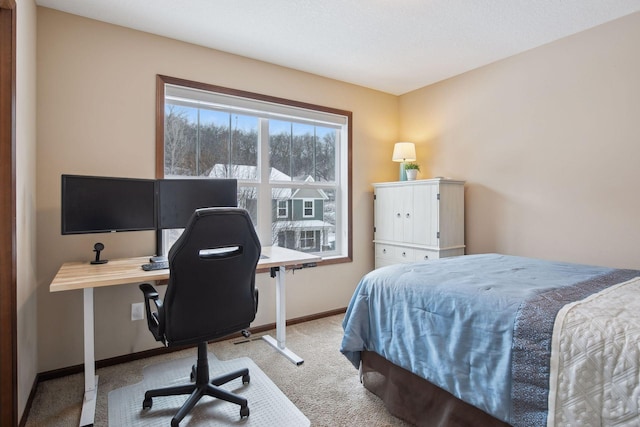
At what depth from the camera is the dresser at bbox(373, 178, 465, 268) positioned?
323cm

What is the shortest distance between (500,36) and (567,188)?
4.47 feet

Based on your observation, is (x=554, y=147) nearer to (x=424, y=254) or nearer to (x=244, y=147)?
(x=424, y=254)

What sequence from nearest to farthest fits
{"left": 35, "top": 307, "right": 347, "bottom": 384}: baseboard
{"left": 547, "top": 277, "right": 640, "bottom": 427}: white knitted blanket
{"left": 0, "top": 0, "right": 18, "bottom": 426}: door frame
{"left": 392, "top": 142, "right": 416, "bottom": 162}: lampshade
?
{"left": 547, "top": 277, "right": 640, "bottom": 427}: white knitted blanket < {"left": 0, "top": 0, "right": 18, "bottom": 426}: door frame < {"left": 35, "top": 307, "right": 347, "bottom": 384}: baseboard < {"left": 392, "top": 142, "right": 416, "bottom": 162}: lampshade

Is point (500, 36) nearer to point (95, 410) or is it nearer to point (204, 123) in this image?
point (204, 123)

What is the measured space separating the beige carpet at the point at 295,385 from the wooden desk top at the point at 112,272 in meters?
0.75

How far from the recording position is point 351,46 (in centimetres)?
294

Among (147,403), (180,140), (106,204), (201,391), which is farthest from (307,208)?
(147,403)

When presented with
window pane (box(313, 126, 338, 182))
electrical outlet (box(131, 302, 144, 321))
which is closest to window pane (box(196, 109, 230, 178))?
window pane (box(313, 126, 338, 182))

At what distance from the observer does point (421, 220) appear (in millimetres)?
3350

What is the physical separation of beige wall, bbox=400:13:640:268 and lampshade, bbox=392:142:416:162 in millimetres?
298

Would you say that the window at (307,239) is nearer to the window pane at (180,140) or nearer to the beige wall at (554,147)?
the window pane at (180,140)

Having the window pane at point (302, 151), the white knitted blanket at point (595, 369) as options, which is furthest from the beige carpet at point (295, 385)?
the window pane at point (302, 151)

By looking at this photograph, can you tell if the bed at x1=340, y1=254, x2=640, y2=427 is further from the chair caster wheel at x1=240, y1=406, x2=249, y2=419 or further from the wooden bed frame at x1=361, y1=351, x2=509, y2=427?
the chair caster wheel at x1=240, y1=406, x2=249, y2=419

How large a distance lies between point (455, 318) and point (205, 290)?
1.23m
